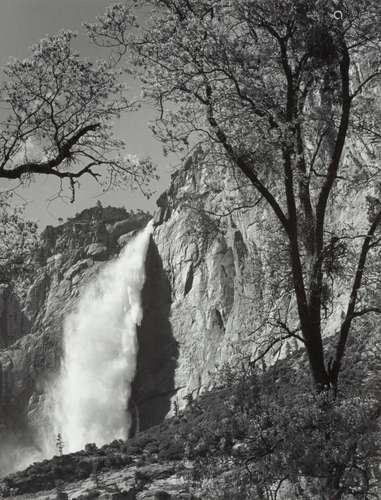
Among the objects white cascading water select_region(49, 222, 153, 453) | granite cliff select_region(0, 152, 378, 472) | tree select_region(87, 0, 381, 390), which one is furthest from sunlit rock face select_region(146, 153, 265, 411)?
tree select_region(87, 0, 381, 390)

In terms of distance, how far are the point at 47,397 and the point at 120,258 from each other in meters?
25.0

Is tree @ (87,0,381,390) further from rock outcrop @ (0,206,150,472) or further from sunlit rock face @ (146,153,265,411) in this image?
rock outcrop @ (0,206,150,472)

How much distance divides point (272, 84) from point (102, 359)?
84066 millimetres

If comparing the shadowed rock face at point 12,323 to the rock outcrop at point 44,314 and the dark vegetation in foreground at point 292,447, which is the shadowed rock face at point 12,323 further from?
the dark vegetation in foreground at point 292,447

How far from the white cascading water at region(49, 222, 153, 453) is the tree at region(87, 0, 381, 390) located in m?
82.0

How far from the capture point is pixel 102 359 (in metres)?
91.8

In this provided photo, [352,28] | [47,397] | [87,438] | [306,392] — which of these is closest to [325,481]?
[306,392]

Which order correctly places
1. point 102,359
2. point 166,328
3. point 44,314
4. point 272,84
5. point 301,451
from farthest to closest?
point 44,314, point 166,328, point 102,359, point 272,84, point 301,451

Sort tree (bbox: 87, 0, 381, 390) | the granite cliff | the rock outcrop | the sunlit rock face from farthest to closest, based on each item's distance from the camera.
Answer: the rock outcrop → the granite cliff → the sunlit rock face → tree (bbox: 87, 0, 381, 390)

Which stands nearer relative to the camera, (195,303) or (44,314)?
(195,303)

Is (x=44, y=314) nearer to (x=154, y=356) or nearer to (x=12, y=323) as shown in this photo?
(x=12, y=323)

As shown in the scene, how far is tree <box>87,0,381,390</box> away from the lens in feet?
32.8

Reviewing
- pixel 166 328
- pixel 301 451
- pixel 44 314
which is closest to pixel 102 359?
pixel 166 328

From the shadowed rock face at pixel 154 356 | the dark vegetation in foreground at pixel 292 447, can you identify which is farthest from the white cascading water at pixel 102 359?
the dark vegetation in foreground at pixel 292 447
